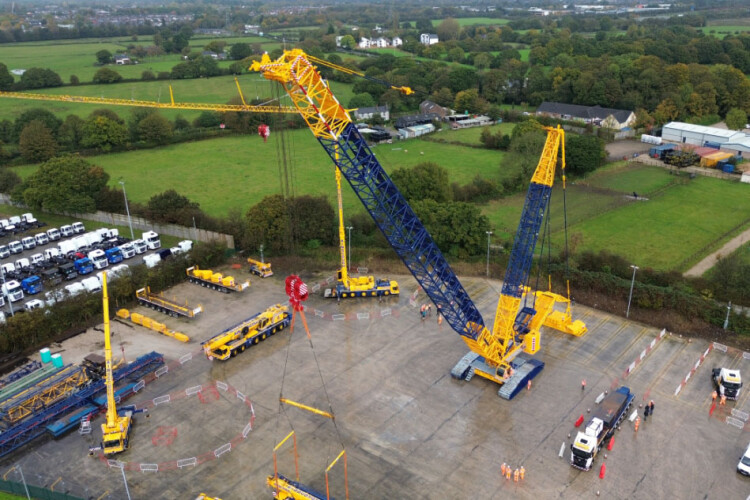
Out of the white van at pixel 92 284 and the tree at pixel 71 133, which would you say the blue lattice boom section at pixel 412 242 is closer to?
the white van at pixel 92 284

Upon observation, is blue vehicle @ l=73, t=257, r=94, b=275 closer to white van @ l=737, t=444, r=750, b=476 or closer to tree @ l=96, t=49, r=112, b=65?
white van @ l=737, t=444, r=750, b=476

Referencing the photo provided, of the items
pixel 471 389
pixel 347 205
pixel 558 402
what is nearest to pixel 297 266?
pixel 347 205

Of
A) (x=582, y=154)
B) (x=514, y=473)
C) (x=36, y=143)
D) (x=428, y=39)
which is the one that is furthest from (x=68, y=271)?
(x=428, y=39)

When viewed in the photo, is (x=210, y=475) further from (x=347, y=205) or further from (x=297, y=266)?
(x=347, y=205)

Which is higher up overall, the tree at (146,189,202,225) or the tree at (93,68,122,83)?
the tree at (93,68,122,83)

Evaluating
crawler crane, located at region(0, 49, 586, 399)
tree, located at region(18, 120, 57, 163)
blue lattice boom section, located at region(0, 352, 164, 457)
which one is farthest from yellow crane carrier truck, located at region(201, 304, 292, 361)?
tree, located at region(18, 120, 57, 163)
